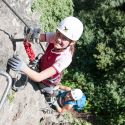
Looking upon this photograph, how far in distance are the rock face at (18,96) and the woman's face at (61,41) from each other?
66 cm

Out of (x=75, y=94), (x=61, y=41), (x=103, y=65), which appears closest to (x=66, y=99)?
(x=75, y=94)

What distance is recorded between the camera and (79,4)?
18.1 meters

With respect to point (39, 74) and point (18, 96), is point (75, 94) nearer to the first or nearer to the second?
point (18, 96)

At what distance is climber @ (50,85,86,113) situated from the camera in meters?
7.03

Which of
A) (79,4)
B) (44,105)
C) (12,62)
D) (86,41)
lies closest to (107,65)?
(86,41)

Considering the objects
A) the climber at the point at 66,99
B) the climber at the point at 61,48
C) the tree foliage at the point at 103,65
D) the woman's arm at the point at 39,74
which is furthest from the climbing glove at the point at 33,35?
the tree foliage at the point at 103,65

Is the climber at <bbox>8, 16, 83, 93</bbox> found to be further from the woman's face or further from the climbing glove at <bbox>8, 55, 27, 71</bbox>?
the climbing glove at <bbox>8, 55, 27, 71</bbox>

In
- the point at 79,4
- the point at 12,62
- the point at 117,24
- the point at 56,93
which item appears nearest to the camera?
the point at 12,62

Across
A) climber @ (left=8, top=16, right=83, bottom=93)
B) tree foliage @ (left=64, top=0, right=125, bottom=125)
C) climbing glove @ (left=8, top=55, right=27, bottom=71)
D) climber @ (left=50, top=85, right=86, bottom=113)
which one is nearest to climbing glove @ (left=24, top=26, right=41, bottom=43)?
climber @ (left=8, top=16, right=83, bottom=93)

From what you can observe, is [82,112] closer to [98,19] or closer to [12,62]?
[98,19]

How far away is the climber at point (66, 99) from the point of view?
703cm

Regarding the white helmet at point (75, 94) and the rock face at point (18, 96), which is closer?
the rock face at point (18, 96)

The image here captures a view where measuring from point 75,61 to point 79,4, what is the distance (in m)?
3.46

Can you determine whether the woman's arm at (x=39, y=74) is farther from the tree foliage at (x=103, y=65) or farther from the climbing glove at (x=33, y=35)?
the tree foliage at (x=103, y=65)
